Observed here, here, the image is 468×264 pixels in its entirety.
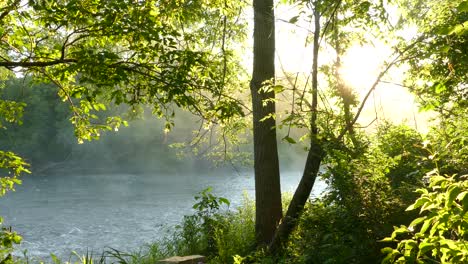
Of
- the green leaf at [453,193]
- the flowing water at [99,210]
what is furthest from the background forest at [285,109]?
the flowing water at [99,210]

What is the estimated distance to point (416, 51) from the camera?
6105mm

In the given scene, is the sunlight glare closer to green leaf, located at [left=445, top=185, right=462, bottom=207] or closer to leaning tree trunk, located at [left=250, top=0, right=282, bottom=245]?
leaning tree trunk, located at [left=250, top=0, right=282, bottom=245]

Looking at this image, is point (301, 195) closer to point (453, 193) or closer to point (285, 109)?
point (285, 109)

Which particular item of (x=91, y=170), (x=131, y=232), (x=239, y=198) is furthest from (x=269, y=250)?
(x=91, y=170)

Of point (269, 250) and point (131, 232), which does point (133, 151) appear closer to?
point (131, 232)

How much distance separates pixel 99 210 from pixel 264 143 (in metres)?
15.1

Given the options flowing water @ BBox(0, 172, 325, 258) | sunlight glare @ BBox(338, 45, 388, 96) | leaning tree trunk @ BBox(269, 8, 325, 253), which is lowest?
flowing water @ BBox(0, 172, 325, 258)

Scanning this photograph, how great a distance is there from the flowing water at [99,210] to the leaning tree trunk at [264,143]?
119 inches

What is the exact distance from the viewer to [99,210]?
20.8 meters

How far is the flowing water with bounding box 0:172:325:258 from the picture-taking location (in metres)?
14.7

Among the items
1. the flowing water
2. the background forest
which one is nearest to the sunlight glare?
the background forest

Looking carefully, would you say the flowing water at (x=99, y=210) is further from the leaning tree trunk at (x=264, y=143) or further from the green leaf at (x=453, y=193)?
the green leaf at (x=453, y=193)

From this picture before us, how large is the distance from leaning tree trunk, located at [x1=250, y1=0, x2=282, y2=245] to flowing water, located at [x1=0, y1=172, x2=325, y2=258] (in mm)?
3021

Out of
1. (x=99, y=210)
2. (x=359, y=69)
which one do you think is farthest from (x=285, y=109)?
(x=99, y=210)
